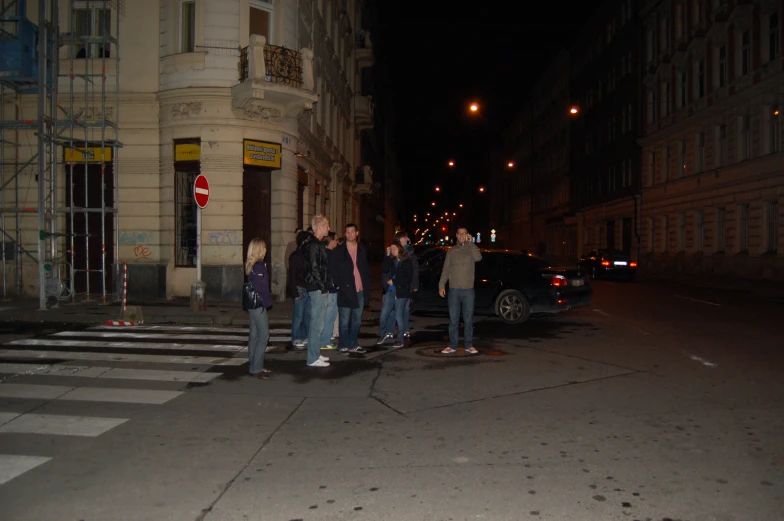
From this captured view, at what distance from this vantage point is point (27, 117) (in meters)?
18.2

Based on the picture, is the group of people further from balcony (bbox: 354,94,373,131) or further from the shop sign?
balcony (bbox: 354,94,373,131)

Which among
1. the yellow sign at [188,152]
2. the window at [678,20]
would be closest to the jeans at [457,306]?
the yellow sign at [188,152]

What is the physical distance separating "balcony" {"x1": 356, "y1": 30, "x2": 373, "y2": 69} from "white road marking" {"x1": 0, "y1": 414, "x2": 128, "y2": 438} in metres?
31.3

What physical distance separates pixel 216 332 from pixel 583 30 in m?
53.3

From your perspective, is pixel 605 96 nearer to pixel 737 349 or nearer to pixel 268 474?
pixel 737 349

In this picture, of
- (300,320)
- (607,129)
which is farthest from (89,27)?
(607,129)

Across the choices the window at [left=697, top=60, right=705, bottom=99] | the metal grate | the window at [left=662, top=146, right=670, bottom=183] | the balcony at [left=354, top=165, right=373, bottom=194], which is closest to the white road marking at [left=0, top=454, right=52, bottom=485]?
the metal grate

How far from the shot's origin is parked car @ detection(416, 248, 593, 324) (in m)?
13.4

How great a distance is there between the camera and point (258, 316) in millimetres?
8156

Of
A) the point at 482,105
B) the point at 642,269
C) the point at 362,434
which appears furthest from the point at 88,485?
the point at 642,269

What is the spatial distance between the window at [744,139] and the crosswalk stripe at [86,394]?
102ft

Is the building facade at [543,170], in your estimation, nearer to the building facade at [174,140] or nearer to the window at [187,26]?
the building facade at [174,140]

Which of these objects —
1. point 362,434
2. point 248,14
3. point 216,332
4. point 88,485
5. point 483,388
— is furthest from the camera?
point 248,14

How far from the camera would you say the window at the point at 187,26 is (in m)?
17.7
